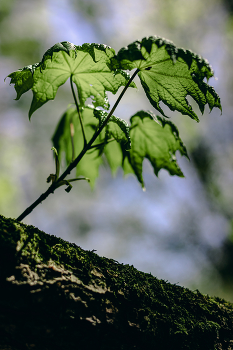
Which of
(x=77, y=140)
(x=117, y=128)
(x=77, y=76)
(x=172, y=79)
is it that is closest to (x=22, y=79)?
(x=77, y=76)

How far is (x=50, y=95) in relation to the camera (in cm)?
107

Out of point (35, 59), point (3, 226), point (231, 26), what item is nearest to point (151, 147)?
point (3, 226)

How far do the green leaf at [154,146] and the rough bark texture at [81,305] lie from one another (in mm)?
757

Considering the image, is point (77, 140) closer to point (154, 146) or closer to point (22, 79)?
point (154, 146)

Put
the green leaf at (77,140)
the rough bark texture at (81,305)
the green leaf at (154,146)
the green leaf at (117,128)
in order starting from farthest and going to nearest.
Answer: the green leaf at (77,140), the green leaf at (154,146), the green leaf at (117,128), the rough bark texture at (81,305)

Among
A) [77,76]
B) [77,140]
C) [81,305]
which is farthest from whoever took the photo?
[77,140]

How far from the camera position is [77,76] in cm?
119

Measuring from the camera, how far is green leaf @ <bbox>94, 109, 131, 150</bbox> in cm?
104

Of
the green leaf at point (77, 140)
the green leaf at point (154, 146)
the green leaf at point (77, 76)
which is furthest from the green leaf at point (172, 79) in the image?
the green leaf at point (77, 140)

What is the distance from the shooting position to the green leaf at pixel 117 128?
1.04 metres

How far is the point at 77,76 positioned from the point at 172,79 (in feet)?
1.66

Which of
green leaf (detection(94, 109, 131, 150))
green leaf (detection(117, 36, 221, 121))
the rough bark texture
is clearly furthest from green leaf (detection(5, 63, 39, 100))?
the rough bark texture

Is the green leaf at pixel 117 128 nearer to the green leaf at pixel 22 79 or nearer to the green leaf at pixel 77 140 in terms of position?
the green leaf at pixel 22 79

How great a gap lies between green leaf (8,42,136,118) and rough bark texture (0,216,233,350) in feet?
2.02
